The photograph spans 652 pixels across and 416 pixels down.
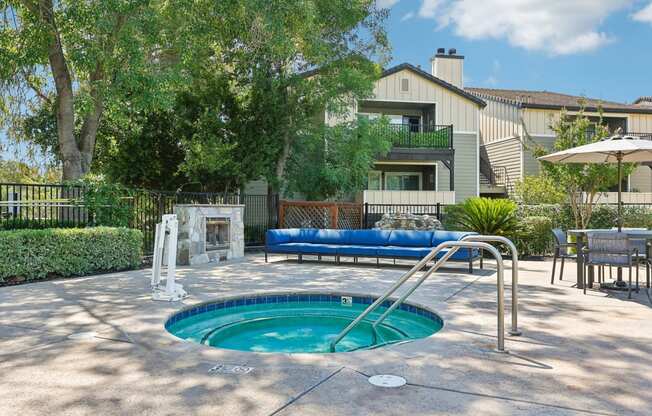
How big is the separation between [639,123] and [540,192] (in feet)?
39.0

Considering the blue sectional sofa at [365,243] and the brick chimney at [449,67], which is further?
the brick chimney at [449,67]

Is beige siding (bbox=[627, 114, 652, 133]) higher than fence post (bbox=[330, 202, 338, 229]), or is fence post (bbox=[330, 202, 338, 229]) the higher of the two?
beige siding (bbox=[627, 114, 652, 133])

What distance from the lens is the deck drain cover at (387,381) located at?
11.2ft

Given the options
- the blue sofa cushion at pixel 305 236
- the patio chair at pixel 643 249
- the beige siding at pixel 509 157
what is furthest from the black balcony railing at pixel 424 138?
the patio chair at pixel 643 249

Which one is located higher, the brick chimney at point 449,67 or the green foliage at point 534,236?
the brick chimney at point 449,67

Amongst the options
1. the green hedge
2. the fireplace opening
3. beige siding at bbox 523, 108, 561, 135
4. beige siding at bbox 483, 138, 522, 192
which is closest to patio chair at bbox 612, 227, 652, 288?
the fireplace opening

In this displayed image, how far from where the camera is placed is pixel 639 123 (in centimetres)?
2409

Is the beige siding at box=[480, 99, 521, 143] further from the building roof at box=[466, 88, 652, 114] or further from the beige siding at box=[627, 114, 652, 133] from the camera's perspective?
the beige siding at box=[627, 114, 652, 133]

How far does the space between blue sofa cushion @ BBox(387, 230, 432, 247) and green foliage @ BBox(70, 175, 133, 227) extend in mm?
5746

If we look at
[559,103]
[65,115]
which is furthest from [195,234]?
[559,103]

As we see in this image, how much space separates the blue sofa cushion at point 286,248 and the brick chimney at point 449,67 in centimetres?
1664

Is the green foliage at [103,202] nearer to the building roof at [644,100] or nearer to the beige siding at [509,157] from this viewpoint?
the beige siding at [509,157]

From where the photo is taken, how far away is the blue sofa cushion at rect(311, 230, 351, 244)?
11.3 m

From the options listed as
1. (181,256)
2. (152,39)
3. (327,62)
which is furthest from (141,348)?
(327,62)
